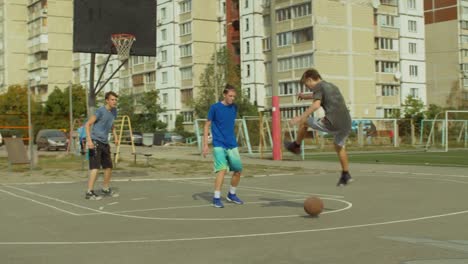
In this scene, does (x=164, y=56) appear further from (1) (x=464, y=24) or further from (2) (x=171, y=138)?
(1) (x=464, y=24)

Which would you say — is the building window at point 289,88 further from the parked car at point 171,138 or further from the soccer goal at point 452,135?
the soccer goal at point 452,135

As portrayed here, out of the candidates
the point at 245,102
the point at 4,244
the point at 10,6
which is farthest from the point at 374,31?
the point at 4,244

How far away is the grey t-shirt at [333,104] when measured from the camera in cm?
1043

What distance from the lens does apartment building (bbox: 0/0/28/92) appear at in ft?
348

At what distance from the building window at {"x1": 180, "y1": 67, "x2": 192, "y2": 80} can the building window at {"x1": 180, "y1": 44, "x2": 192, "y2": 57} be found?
1.80m

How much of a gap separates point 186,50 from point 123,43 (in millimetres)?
62104

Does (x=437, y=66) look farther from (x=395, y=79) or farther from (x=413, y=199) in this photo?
(x=413, y=199)

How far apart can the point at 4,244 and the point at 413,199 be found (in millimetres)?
7591

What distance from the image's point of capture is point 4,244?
25.8 ft

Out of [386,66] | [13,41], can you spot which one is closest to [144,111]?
[386,66]

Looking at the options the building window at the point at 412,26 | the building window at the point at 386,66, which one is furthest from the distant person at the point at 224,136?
the building window at the point at 412,26

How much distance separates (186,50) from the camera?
84312mm

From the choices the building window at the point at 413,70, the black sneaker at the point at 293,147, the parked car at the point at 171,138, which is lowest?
the parked car at the point at 171,138

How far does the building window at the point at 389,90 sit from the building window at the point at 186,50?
81.9 ft
